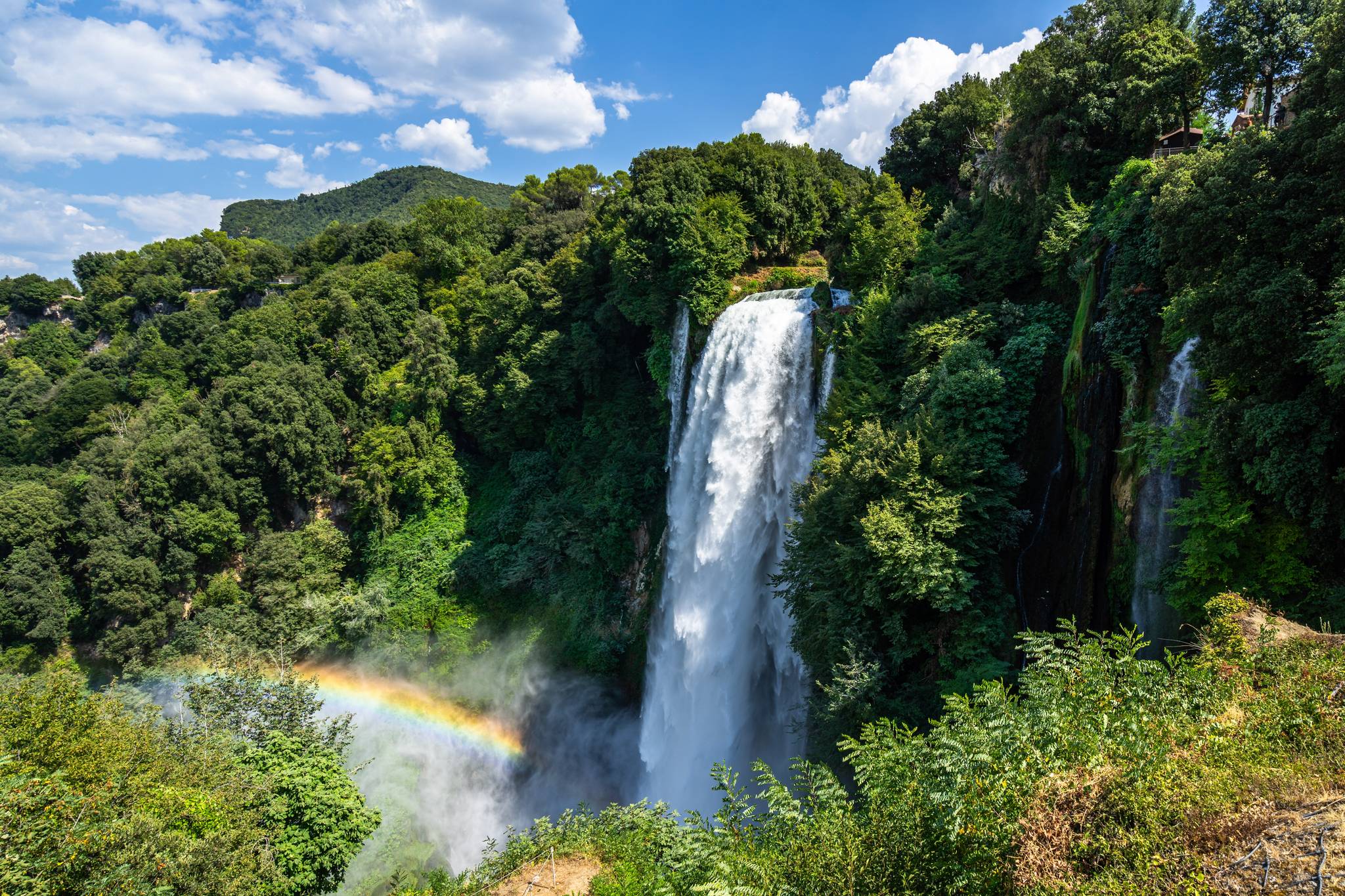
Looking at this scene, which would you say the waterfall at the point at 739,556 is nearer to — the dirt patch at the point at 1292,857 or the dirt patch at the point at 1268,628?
the dirt patch at the point at 1268,628

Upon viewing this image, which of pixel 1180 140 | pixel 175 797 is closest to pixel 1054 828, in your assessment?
pixel 175 797

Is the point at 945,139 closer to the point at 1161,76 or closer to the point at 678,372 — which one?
the point at 1161,76

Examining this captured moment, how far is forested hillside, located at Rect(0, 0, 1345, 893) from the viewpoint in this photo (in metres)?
6.30

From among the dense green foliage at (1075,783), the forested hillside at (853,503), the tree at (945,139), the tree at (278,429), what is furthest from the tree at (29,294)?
the dense green foliage at (1075,783)

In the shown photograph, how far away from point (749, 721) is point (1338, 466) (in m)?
16.6

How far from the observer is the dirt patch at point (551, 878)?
11.8 m

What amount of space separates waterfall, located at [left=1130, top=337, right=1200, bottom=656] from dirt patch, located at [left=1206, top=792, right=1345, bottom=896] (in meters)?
5.96

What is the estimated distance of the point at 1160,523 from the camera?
413 inches

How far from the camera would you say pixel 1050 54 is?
57.0 ft

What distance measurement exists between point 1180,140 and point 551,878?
23.4 metres

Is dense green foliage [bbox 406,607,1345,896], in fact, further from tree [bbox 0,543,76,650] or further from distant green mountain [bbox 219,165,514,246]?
distant green mountain [bbox 219,165,514,246]

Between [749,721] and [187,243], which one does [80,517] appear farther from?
[187,243]

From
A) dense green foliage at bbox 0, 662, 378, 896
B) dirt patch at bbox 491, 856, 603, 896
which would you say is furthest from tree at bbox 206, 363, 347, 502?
dirt patch at bbox 491, 856, 603, 896

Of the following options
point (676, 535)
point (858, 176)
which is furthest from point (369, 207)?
point (676, 535)
